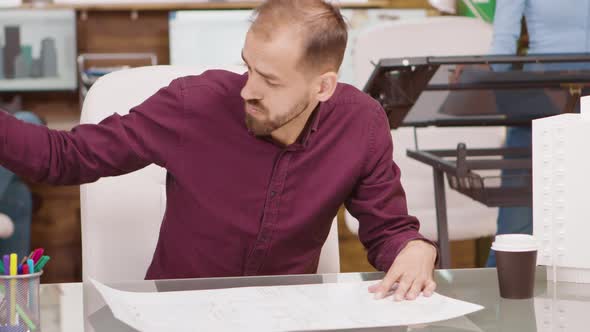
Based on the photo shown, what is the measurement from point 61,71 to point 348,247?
5.05ft

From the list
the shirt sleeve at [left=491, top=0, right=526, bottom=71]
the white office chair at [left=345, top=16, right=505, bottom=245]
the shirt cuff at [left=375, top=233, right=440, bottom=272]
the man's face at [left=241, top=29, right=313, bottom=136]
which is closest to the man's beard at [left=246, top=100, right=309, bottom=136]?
the man's face at [left=241, top=29, right=313, bottom=136]

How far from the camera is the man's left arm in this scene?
1.28 metres

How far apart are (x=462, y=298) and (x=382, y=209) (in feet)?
0.89

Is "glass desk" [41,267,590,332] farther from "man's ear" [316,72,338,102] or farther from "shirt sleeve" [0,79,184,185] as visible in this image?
"man's ear" [316,72,338,102]

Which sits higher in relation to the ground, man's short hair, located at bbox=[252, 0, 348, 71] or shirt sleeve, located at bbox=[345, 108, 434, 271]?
man's short hair, located at bbox=[252, 0, 348, 71]

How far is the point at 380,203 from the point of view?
4.46 ft

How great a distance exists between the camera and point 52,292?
1.15 m

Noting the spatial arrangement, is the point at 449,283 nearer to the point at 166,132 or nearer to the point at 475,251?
the point at 166,132

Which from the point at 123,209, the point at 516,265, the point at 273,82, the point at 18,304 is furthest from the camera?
the point at 123,209

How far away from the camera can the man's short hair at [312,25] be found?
4.16 feet

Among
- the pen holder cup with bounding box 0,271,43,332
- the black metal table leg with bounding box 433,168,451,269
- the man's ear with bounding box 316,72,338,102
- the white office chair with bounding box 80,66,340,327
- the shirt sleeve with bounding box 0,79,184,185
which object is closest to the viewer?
the pen holder cup with bounding box 0,271,43,332

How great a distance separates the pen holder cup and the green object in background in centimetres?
218

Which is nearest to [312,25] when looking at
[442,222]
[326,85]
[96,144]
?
[326,85]

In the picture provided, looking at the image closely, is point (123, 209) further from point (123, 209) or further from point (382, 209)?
point (382, 209)
